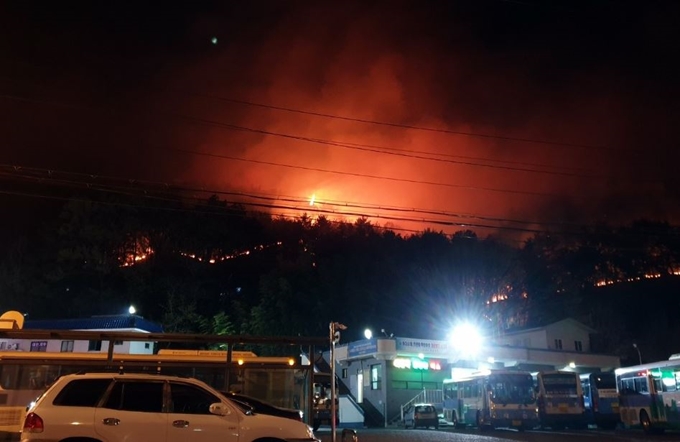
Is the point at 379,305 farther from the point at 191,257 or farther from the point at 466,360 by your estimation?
the point at 191,257

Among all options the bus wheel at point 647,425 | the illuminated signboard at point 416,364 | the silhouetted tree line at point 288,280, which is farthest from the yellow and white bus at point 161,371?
the silhouetted tree line at point 288,280

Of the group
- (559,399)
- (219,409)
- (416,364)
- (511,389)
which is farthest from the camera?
(416,364)

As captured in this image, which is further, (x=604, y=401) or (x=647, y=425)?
(x=604, y=401)

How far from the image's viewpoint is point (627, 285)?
2854 inches

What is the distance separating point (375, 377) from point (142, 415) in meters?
32.0

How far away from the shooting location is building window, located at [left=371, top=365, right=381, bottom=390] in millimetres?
39156

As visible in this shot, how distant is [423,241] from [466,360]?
69.5ft

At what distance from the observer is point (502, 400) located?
94.6 ft

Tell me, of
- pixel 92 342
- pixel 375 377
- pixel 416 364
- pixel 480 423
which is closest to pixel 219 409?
pixel 480 423

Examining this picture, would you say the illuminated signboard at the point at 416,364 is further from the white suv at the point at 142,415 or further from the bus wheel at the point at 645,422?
the white suv at the point at 142,415

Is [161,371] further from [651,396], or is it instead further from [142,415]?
[651,396]

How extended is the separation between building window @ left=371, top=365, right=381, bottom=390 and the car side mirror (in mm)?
30841

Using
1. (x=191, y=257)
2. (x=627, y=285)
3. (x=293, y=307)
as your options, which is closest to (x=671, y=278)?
(x=627, y=285)

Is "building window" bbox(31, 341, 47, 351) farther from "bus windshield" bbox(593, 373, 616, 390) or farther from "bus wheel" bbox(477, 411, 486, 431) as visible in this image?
"bus windshield" bbox(593, 373, 616, 390)
